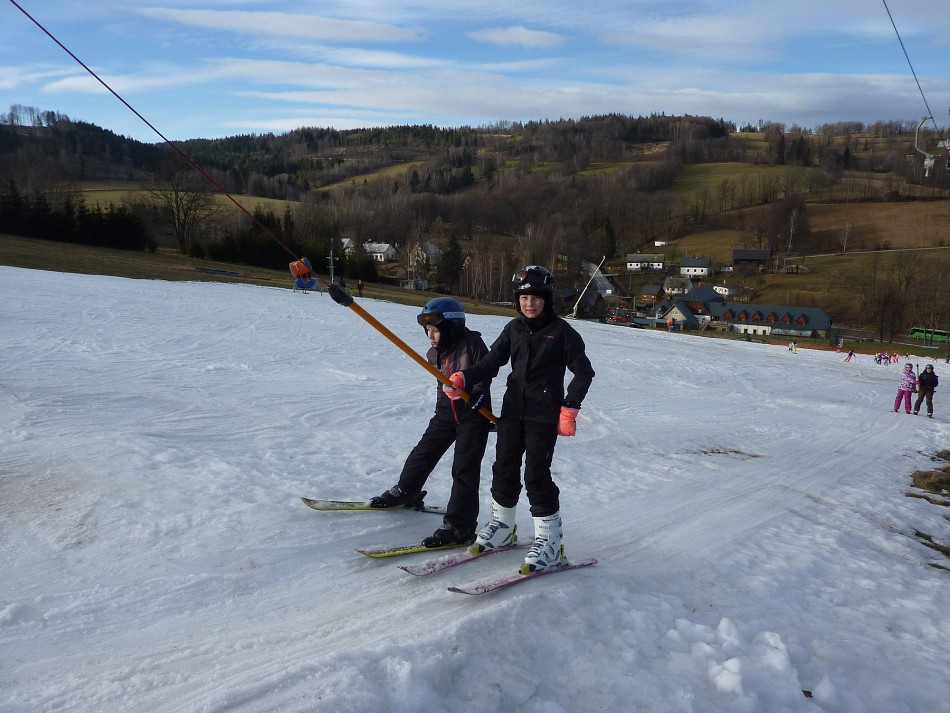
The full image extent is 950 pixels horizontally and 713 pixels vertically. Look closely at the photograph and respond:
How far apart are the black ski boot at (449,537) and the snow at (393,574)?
1.11 ft

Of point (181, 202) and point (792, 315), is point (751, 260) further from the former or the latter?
point (181, 202)

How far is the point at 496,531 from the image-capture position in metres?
5.24

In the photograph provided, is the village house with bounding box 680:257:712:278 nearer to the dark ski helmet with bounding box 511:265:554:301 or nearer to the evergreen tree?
the evergreen tree

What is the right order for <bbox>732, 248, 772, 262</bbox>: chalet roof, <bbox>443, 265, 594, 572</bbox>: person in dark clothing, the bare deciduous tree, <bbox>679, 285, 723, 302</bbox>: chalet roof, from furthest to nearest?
<bbox>732, 248, 772, 262</bbox>: chalet roof, <bbox>679, 285, 723, 302</bbox>: chalet roof, the bare deciduous tree, <bbox>443, 265, 594, 572</bbox>: person in dark clothing

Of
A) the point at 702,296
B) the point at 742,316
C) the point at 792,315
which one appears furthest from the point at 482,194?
the point at 792,315

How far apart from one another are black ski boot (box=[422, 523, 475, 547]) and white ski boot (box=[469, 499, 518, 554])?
16 cm

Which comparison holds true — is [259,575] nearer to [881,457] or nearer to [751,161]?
[881,457]

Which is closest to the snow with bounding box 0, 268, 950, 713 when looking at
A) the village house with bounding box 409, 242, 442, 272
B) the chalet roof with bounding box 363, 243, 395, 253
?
the village house with bounding box 409, 242, 442, 272

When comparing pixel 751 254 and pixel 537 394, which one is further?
pixel 751 254

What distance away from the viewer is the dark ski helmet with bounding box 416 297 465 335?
543 centimetres

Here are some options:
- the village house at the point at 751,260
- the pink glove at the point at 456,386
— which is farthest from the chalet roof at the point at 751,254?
the pink glove at the point at 456,386

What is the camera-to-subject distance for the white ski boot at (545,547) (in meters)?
4.81

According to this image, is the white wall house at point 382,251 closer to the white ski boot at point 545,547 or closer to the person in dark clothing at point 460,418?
the person in dark clothing at point 460,418

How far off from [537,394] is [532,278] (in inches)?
38.1
